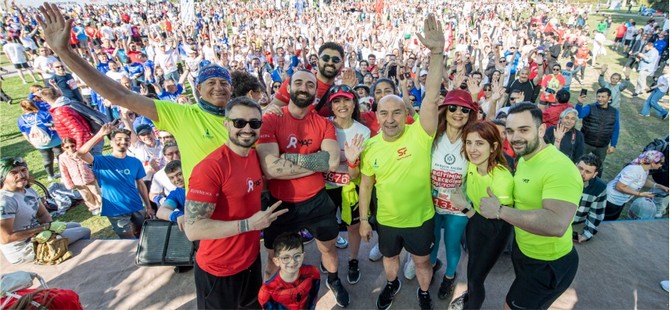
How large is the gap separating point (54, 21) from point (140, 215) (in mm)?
3323

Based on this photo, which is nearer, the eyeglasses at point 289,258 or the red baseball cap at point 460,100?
the eyeglasses at point 289,258

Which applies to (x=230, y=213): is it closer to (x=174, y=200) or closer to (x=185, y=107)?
(x=185, y=107)

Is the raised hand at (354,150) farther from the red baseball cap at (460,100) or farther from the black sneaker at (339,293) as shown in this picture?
the black sneaker at (339,293)

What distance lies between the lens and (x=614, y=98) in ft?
28.3

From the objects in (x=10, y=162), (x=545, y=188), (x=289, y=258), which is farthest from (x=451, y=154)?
(x=10, y=162)

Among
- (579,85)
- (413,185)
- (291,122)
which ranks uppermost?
(291,122)

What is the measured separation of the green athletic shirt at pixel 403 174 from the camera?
2.94 meters

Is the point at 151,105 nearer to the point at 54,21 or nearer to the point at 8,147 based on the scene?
the point at 54,21

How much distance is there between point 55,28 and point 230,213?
6.14 ft

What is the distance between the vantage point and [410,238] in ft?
10.4

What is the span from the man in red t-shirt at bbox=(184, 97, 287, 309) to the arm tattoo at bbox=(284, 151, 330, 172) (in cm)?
34

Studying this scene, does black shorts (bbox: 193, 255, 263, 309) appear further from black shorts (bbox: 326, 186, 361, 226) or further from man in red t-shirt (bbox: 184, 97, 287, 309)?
black shorts (bbox: 326, 186, 361, 226)

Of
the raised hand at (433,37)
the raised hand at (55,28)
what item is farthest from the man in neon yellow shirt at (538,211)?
the raised hand at (55,28)

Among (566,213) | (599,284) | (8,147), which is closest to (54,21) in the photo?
(566,213)
